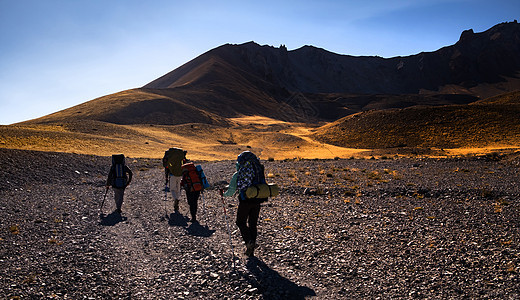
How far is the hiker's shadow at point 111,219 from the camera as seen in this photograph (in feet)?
40.9

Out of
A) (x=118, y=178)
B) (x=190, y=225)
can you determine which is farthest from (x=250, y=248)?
(x=118, y=178)

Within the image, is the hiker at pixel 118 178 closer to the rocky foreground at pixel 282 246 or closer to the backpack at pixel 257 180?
the rocky foreground at pixel 282 246

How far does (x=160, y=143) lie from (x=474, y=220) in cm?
5225

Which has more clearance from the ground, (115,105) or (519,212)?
(115,105)

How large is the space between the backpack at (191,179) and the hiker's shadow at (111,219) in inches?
119

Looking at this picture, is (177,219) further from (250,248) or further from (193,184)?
(250,248)

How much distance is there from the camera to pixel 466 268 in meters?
7.62

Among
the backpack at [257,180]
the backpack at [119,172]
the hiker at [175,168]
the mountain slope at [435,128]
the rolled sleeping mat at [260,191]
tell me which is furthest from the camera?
the mountain slope at [435,128]

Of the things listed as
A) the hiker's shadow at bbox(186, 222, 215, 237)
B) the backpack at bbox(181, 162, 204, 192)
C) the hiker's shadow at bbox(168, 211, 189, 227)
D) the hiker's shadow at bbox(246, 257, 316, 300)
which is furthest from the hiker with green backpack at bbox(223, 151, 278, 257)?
the hiker's shadow at bbox(168, 211, 189, 227)

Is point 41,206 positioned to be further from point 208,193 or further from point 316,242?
point 316,242

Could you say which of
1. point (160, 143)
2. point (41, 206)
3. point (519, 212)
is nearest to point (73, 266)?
point (41, 206)

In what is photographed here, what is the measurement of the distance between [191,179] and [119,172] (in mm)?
3618

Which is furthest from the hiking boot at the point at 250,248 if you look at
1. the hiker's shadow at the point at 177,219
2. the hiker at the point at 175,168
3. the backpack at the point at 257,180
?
the hiker at the point at 175,168

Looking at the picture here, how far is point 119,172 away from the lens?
1404 centimetres
